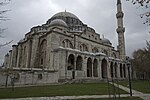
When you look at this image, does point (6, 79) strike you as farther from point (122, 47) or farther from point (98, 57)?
point (122, 47)

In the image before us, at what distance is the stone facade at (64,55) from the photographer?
90.8 ft

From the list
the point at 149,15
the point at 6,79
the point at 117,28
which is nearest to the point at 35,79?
the point at 6,79

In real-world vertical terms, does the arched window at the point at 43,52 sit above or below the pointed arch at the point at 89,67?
→ above

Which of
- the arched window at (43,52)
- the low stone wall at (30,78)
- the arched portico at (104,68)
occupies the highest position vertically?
the arched window at (43,52)

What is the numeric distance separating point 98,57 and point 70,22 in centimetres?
1606

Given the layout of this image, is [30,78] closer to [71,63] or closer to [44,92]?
[44,92]

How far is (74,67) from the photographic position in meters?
31.1

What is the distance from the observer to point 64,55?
2939 centimetres

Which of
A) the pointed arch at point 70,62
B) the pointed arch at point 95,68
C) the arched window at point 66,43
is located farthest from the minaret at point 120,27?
the pointed arch at point 70,62

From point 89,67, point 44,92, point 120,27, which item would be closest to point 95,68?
point 89,67

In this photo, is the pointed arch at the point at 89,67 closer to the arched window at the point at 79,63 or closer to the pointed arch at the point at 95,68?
the pointed arch at the point at 95,68

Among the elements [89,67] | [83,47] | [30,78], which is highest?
[83,47]

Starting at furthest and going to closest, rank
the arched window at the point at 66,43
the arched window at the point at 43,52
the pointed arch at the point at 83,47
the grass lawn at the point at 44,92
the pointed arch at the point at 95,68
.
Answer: the pointed arch at the point at 83,47 < the pointed arch at the point at 95,68 < the arched window at the point at 66,43 < the arched window at the point at 43,52 < the grass lawn at the point at 44,92

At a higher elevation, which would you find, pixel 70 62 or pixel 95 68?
pixel 70 62
